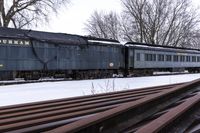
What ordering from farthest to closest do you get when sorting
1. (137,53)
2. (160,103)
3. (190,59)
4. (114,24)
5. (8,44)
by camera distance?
(114,24), (190,59), (137,53), (8,44), (160,103)

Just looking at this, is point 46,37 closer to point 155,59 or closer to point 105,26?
point 155,59

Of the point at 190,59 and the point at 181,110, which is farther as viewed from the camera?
the point at 190,59

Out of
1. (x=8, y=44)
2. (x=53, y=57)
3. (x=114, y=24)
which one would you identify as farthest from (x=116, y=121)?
(x=114, y=24)

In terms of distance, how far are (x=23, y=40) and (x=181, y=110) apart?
17528 mm

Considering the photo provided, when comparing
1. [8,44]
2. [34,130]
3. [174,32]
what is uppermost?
[174,32]

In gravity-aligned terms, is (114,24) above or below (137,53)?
above

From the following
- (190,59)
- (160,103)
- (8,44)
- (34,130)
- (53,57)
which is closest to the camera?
(34,130)

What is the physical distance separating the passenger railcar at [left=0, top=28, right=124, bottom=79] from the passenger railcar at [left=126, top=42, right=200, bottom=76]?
1.63 meters

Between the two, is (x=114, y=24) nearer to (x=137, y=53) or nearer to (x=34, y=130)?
(x=137, y=53)

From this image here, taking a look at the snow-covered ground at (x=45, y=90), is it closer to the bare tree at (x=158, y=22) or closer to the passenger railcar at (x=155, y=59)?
the passenger railcar at (x=155, y=59)

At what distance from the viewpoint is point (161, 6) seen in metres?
61.0

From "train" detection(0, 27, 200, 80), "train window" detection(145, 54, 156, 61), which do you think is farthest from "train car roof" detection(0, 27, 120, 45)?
"train window" detection(145, 54, 156, 61)

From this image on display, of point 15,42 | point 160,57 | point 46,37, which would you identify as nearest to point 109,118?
point 15,42

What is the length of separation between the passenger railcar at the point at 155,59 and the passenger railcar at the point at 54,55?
64.3 inches
